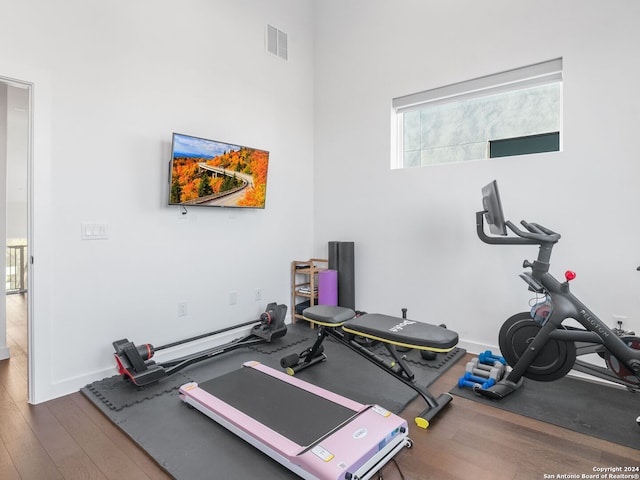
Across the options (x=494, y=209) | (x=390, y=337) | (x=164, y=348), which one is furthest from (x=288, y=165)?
(x=390, y=337)

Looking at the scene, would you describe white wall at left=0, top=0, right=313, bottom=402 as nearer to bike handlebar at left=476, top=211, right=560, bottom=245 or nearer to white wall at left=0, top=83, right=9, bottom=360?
white wall at left=0, top=83, right=9, bottom=360

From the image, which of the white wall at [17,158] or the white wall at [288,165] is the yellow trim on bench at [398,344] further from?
the white wall at [17,158]

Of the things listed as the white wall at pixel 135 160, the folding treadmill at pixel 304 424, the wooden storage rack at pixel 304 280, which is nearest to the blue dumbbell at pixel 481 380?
the folding treadmill at pixel 304 424

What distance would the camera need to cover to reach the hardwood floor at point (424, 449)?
1773 mm

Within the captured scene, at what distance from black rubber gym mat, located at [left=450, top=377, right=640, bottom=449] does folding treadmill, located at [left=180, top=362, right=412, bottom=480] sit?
968 millimetres

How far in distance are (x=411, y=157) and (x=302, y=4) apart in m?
2.46

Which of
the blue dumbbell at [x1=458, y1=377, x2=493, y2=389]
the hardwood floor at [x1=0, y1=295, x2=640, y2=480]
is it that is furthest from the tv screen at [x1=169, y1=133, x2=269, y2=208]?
the blue dumbbell at [x1=458, y1=377, x2=493, y2=389]

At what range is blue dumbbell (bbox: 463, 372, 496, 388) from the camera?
8.26ft

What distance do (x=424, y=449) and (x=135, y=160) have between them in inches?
118

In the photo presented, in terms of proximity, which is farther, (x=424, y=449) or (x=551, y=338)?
(x=551, y=338)

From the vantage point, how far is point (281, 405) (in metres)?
2.19

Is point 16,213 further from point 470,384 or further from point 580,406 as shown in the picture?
point 580,406

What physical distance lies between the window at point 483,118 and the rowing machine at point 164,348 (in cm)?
219

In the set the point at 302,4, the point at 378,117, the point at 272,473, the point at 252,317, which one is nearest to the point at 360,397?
the point at 272,473
